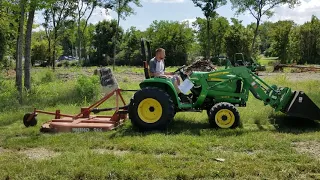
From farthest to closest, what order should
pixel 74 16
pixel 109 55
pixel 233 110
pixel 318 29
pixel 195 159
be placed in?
pixel 109 55
pixel 318 29
pixel 74 16
pixel 233 110
pixel 195 159

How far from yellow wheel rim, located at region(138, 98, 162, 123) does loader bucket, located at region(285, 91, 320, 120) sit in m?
2.62

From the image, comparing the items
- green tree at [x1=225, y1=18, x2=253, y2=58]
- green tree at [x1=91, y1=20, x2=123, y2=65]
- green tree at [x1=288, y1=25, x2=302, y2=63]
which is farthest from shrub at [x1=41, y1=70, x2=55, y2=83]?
green tree at [x1=91, y1=20, x2=123, y2=65]

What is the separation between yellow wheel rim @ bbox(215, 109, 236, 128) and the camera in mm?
7984

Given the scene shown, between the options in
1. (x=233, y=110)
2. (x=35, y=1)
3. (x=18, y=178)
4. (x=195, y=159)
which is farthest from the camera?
(x=35, y=1)

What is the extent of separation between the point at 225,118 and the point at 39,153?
12.0 feet

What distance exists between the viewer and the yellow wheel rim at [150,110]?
8.11m

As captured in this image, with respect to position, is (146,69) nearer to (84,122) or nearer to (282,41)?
(84,122)

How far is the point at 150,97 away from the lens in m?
8.11

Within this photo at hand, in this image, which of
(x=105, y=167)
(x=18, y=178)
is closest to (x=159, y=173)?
(x=105, y=167)

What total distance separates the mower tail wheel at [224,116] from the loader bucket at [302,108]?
1.06 metres

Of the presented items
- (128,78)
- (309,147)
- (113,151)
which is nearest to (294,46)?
(128,78)

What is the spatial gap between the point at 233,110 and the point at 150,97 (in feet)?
5.61

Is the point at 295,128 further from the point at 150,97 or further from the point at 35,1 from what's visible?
the point at 35,1

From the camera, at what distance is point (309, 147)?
659 centimetres
